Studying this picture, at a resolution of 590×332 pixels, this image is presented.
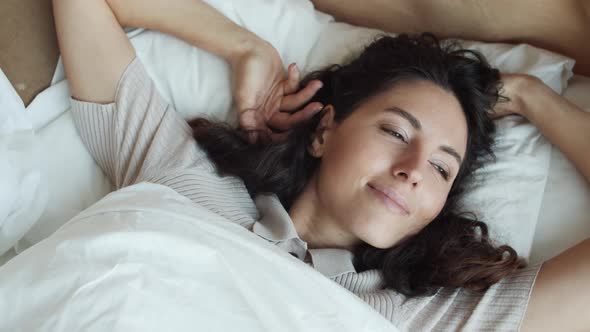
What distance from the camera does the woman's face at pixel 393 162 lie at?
113 centimetres

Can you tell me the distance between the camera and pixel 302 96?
134 cm

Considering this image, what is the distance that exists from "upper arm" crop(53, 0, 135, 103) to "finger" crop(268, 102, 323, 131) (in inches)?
13.3

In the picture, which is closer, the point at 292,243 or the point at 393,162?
the point at 393,162

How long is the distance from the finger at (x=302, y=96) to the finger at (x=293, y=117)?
2cm

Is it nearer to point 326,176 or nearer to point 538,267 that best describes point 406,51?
point 326,176

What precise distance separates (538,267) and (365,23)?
2.45ft

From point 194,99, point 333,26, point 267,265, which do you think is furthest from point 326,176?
point 333,26

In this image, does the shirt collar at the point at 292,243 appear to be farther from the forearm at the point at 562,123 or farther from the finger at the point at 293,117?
the forearm at the point at 562,123

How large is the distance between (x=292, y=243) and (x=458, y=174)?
15.1 inches

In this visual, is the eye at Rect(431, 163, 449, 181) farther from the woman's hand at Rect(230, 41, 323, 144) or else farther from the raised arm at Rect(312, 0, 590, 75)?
the raised arm at Rect(312, 0, 590, 75)

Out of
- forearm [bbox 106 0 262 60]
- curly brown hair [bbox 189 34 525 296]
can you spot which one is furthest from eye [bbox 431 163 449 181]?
forearm [bbox 106 0 262 60]

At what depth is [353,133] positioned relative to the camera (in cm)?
120

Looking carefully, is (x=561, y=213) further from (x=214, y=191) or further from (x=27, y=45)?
(x=27, y=45)

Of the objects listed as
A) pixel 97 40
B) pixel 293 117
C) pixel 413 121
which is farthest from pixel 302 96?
pixel 97 40
